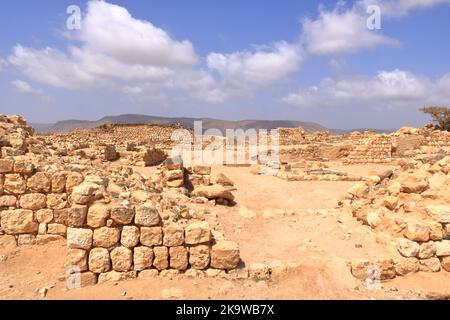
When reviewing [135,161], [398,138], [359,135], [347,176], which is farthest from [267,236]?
[359,135]

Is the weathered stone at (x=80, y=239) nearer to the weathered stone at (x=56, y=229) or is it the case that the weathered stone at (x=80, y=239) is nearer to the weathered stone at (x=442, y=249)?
the weathered stone at (x=56, y=229)

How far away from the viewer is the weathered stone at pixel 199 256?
18.4 feet

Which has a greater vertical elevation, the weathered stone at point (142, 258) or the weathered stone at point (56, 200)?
the weathered stone at point (56, 200)

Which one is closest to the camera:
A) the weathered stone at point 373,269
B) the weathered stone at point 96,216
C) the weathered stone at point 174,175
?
the weathered stone at point 96,216

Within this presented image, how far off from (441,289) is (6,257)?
724cm

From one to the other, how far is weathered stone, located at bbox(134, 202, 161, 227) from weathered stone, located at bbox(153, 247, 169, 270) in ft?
1.34

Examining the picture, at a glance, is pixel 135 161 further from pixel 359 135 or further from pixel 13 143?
pixel 359 135

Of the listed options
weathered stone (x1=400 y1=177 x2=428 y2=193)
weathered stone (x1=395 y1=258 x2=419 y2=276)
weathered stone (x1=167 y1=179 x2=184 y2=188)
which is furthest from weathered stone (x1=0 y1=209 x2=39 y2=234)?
weathered stone (x1=400 y1=177 x2=428 y2=193)

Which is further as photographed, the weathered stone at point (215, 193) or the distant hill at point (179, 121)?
the distant hill at point (179, 121)

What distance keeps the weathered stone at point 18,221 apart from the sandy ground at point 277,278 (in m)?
0.33

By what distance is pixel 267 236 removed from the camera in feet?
25.2

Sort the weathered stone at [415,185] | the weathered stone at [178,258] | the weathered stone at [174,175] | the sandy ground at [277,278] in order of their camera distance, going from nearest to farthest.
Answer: the sandy ground at [277,278], the weathered stone at [178,258], the weathered stone at [415,185], the weathered stone at [174,175]

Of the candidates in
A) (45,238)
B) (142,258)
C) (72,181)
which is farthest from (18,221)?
→ (142,258)

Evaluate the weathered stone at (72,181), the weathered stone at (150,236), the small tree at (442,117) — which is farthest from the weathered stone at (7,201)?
the small tree at (442,117)
